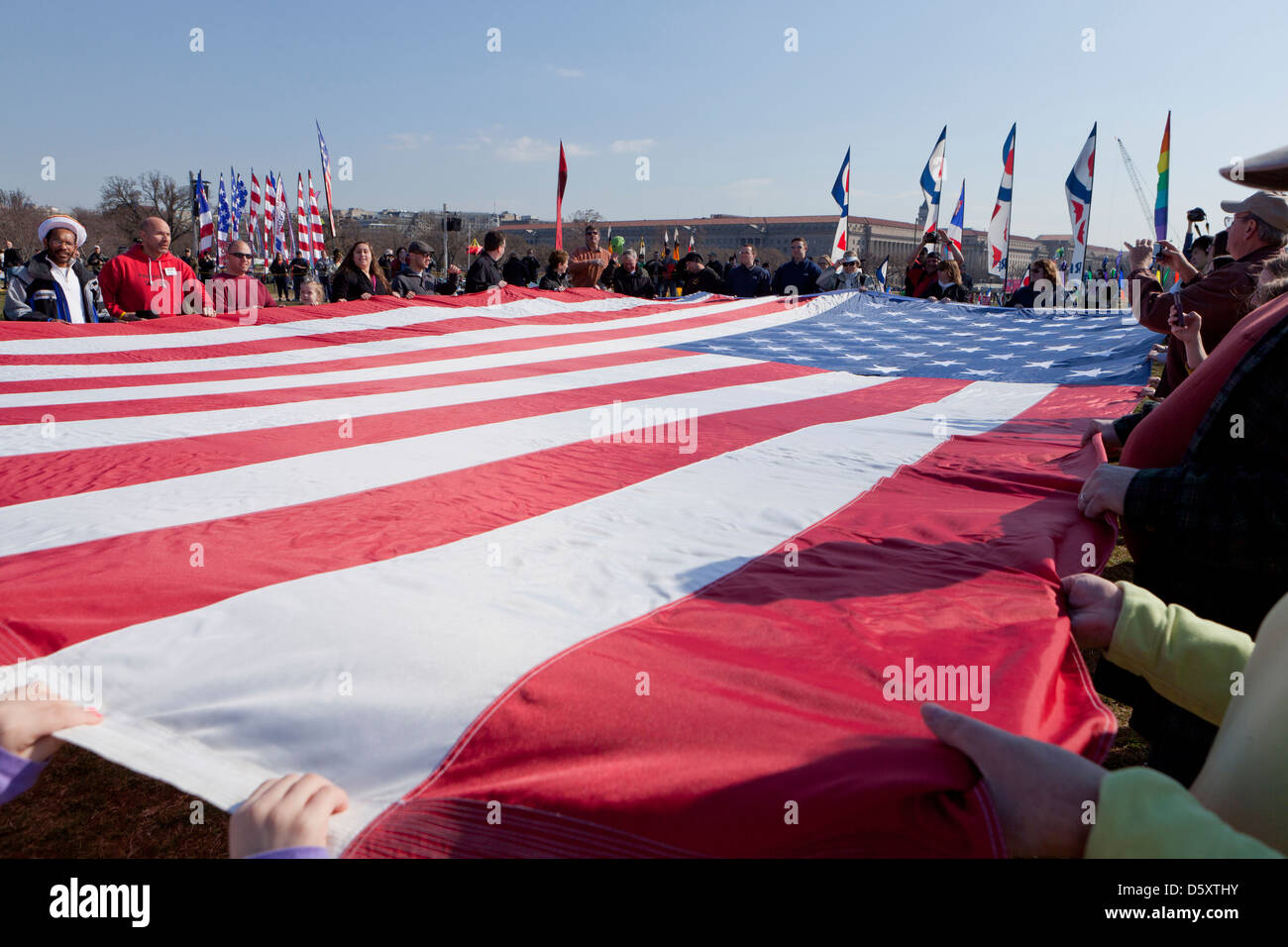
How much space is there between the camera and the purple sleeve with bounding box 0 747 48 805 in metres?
0.92

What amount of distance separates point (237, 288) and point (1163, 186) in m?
12.5

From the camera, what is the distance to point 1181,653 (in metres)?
1.04

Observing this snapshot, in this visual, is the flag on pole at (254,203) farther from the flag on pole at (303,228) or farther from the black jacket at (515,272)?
the black jacket at (515,272)

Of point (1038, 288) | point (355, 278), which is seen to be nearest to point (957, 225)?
point (1038, 288)

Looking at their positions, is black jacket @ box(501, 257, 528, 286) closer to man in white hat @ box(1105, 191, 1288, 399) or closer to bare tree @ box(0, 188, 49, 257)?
man in white hat @ box(1105, 191, 1288, 399)

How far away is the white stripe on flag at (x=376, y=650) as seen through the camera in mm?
969

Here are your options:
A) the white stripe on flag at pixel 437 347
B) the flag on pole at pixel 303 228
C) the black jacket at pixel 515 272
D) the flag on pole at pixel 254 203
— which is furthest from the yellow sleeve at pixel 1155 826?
the flag on pole at pixel 254 203

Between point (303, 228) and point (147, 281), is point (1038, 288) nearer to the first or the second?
point (147, 281)

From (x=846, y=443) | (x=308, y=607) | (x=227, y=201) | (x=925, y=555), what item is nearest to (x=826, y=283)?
(x=846, y=443)

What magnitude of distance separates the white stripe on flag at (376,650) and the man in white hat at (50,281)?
3868 millimetres

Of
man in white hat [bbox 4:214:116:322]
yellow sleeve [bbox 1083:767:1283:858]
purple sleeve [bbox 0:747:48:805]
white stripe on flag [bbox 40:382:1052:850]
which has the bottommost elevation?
purple sleeve [bbox 0:747:48:805]

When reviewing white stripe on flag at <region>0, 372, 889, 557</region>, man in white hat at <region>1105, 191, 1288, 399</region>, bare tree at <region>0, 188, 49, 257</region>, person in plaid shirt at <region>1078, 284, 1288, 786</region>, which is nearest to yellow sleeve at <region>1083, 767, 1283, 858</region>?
person in plaid shirt at <region>1078, 284, 1288, 786</region>

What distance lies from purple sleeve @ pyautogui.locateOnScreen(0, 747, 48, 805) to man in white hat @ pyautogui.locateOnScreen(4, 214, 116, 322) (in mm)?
4160
